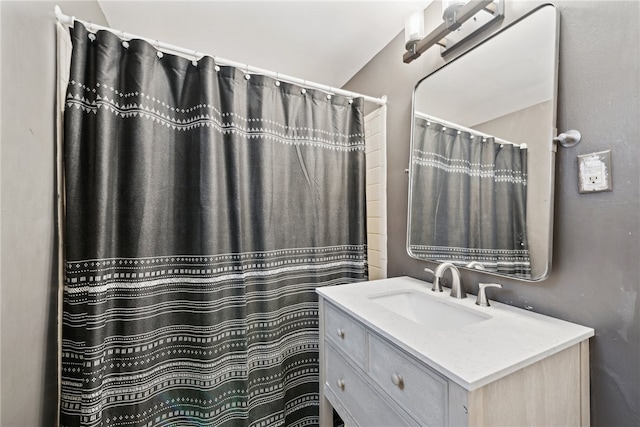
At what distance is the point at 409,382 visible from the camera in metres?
0.73

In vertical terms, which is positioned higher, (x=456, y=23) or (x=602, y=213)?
(x=456, y=23)

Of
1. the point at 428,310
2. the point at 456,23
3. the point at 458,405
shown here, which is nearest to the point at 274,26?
the point at 456,23

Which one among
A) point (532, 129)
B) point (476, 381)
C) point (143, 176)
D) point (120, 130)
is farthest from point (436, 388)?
point (120, 130)

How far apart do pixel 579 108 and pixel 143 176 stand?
1619 mm

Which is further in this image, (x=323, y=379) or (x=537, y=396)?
(x=323, y=379)

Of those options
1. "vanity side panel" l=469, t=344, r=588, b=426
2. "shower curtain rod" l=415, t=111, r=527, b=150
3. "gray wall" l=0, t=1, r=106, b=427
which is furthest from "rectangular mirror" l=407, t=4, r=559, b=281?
"gray wall" l=0, t=1, r=106, b=427

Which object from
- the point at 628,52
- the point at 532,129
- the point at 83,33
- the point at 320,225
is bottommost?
the point at 320,225

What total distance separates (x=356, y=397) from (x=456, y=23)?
150 centimetres

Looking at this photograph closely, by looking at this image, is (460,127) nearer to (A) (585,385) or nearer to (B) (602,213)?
(B) (602,213)

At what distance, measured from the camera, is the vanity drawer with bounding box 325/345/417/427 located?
32.2 inches

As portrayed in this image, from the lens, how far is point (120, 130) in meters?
1.10

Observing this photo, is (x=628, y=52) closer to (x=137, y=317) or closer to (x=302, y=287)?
(x=302, y=287)

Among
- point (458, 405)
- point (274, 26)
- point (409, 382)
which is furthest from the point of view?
point (274, 26)

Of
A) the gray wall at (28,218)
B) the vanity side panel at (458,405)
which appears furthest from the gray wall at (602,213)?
the gray wall at (28,218)
